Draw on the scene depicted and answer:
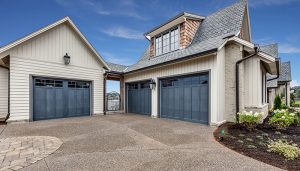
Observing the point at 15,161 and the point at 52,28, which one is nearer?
the point at 15,161

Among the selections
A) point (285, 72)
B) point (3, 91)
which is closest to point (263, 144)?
point (3, 91)

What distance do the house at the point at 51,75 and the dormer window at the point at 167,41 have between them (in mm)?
4164

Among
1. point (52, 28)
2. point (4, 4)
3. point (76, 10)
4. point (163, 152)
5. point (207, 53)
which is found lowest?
point (163, 152)

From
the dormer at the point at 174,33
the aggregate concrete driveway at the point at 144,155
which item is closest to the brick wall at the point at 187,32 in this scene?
the dormer at the point at 174,33

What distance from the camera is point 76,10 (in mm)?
11539

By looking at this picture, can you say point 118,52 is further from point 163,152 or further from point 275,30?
point 163,152

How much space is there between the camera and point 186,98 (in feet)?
26.3

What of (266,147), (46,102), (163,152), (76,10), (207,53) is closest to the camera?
(163,152)

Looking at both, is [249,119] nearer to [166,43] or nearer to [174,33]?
[174,33]

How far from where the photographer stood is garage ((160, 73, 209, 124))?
7.28m

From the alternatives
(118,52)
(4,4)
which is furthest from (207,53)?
(118,52)

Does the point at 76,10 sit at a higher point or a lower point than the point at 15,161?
higher

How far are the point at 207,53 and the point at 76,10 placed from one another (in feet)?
33.4

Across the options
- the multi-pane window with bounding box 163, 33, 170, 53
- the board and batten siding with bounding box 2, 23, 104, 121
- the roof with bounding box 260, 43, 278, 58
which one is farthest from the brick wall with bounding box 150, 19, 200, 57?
the roof with bounding box 260, 43, 278, 58
